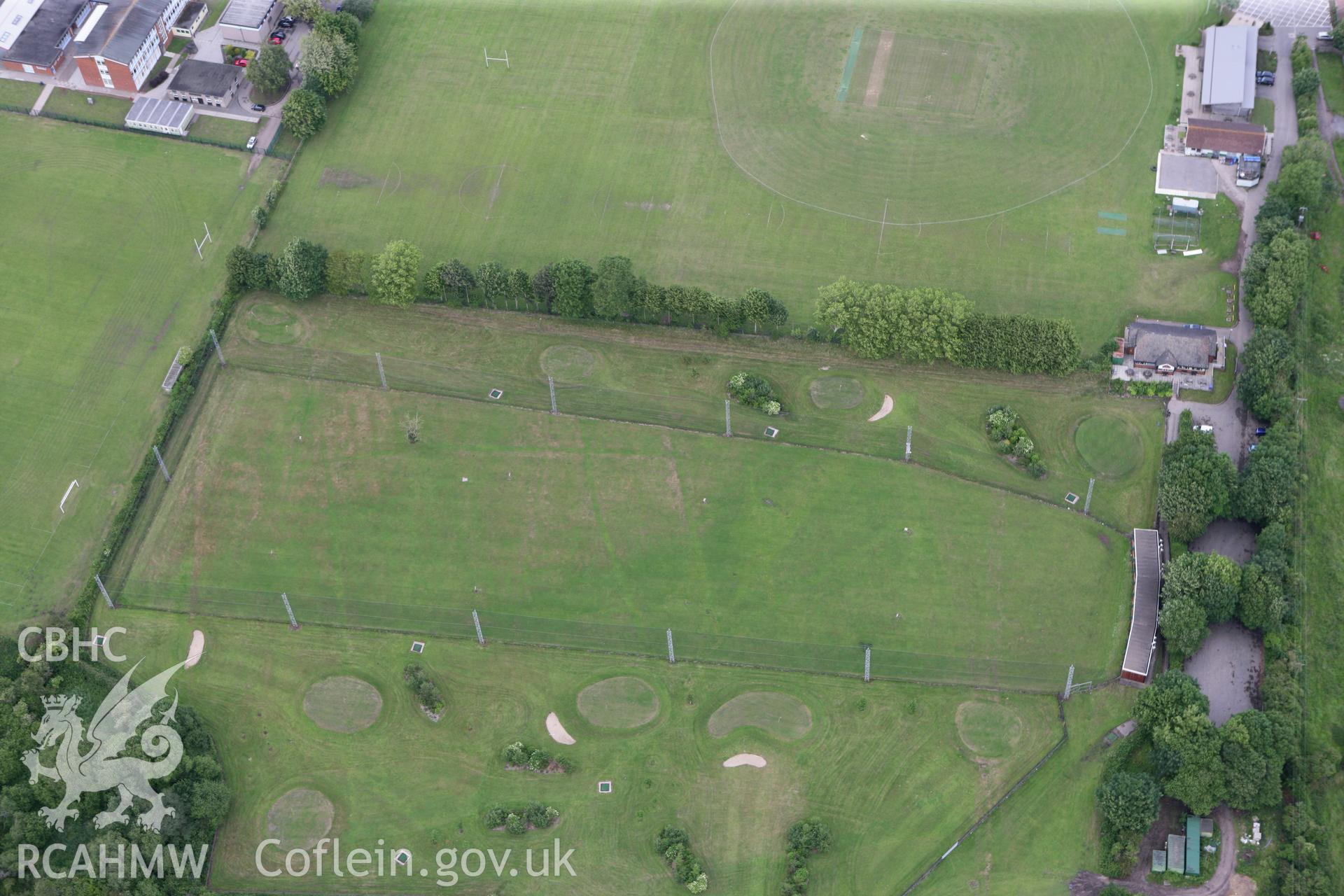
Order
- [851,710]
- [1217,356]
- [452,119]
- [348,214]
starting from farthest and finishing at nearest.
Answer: [452,119] < [348,214] < [1217,356] < [851,710]

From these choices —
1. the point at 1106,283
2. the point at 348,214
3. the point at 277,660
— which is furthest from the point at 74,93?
the point at 1106,283

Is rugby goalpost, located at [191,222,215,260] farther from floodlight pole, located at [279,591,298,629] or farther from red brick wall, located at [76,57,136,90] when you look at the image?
floodlight pole, located at [279,591,298,629]

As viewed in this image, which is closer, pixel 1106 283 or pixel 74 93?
pixel 1106 283

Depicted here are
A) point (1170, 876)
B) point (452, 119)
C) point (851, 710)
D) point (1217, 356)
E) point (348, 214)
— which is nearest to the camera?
point (1170, 876)

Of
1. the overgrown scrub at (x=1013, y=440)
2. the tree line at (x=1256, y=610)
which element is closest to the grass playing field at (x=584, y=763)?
the tree line at (x=1256, y=610)

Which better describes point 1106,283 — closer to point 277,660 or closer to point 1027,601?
point 1027,601

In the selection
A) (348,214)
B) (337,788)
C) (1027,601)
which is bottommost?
(337,788)

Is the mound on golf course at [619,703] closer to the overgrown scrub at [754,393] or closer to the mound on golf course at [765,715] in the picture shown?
the mound on golf course at [765,715]

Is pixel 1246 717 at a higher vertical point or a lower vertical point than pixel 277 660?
higher
